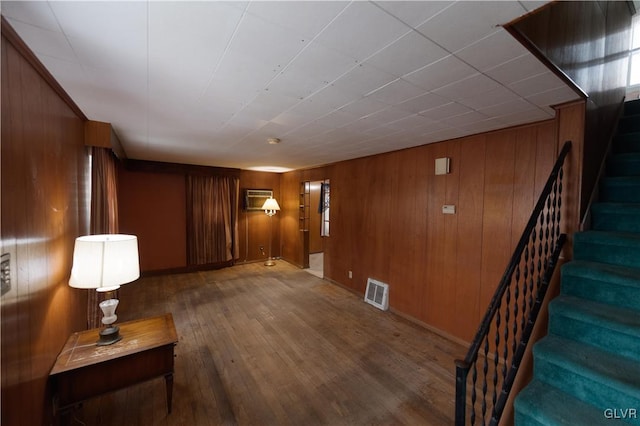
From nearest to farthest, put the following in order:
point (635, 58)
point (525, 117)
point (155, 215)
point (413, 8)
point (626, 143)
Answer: point (413, 8) → point (525, 117) → point (626, 143) → point (635, 58) → point (155, 215)

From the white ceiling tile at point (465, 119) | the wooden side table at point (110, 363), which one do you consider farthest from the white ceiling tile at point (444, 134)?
the wooden side table at point (110, 363)

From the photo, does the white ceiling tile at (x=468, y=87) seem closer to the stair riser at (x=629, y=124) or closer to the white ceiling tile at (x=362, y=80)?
the white ceiling tile at (x=362, y=80)

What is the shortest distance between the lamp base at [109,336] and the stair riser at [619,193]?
4.23 metres

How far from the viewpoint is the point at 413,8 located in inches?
42.9

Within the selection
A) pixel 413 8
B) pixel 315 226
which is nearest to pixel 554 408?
pixel 413 8

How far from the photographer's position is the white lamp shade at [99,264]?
1.64 meters

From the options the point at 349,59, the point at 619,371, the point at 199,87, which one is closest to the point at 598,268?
the point at 619,371

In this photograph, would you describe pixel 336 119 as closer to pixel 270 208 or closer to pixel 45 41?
pixel 45 41

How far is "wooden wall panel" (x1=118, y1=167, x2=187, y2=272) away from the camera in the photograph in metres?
5.25

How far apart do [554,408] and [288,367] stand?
82.1 inches

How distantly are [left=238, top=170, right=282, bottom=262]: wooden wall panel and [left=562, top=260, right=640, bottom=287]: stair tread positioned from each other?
19.9 feet

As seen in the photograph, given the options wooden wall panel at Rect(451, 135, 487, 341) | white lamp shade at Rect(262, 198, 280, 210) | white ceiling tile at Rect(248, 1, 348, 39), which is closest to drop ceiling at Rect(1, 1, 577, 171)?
white ceiling tile at Rect(248, 1, 348, 39)

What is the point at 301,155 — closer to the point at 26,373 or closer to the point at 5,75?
the point at 5,75

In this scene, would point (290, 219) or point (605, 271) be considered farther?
point (290, 219)
